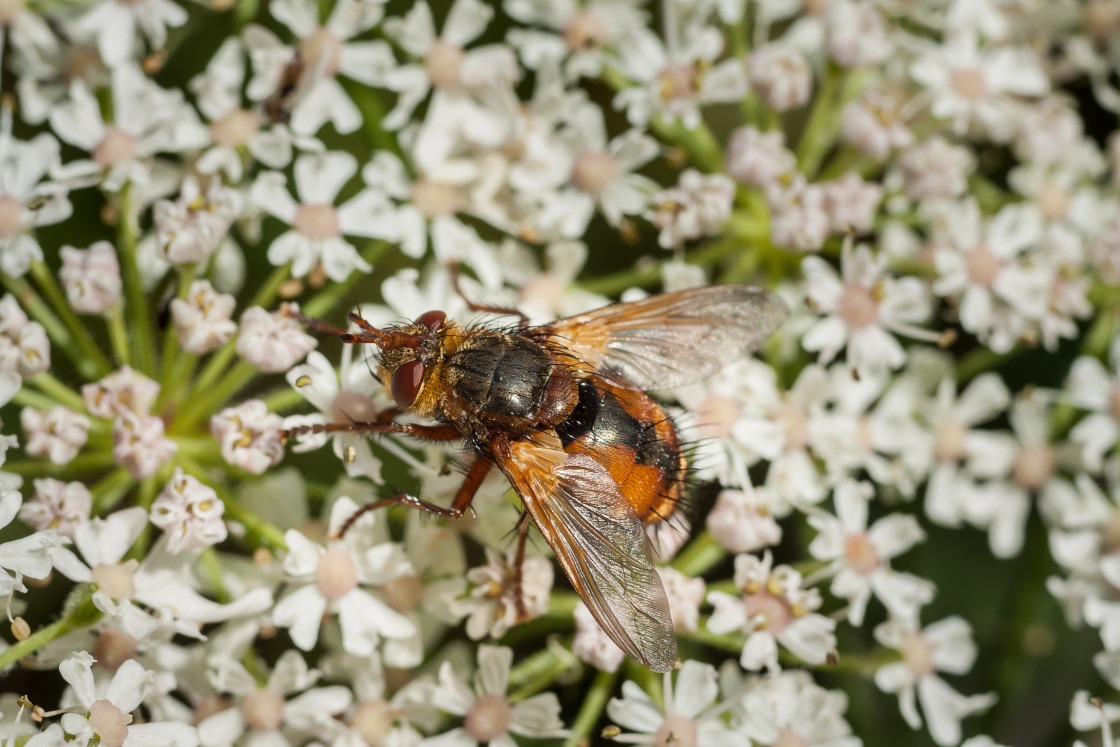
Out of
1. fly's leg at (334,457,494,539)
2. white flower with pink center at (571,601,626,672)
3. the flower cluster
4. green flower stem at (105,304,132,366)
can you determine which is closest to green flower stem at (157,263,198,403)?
the flower cluster

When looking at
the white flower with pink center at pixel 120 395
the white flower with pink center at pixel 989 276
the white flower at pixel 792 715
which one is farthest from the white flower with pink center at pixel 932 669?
the white flower with pink center at pixel 120 395

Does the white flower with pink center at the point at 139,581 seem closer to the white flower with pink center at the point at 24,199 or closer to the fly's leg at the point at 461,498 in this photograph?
the fly's leg at the point at 461,498

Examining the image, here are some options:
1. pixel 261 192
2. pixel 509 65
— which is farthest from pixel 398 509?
pixel 509 65

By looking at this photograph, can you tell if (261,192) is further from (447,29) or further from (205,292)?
(447,29)

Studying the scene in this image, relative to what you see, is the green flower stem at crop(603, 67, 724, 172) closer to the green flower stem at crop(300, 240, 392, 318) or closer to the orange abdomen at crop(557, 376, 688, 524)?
the green flower stem at crop(300, 240, 392, 318)

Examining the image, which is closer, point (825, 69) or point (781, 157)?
point (781, 157)
